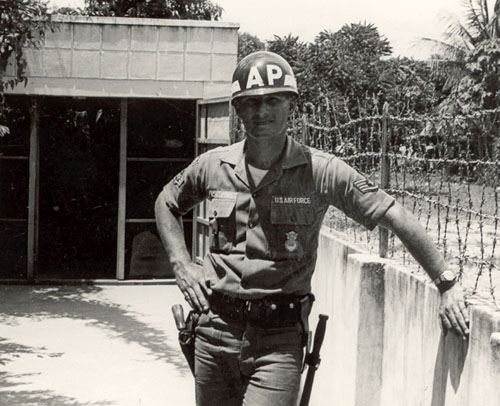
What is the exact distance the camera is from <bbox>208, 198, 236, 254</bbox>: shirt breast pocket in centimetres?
366

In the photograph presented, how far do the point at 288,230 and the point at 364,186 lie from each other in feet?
1.22

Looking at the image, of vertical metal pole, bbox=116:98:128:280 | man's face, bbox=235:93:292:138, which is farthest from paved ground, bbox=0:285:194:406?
man's face, bbox=235:93:292:138

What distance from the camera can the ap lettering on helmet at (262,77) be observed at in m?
3.49

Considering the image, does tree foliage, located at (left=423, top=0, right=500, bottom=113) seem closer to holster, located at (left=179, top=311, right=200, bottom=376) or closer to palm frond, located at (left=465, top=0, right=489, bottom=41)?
palm frond, located at (left=465, top=0, right=489, bottom=41)

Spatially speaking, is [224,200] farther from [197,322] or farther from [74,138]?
[74,138]

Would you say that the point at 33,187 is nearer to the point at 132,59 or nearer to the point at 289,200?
the point at 132,59

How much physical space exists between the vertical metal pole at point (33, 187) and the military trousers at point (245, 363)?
25.5ft

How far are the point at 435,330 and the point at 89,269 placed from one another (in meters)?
9.03

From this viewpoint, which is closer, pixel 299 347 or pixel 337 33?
pixel 299 347

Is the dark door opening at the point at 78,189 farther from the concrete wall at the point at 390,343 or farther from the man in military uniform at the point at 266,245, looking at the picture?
the man in military uniform at the point at 266,245

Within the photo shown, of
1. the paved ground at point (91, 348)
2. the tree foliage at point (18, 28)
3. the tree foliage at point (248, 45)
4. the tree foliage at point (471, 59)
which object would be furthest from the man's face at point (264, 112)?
the tree foliage at point (248, 45)

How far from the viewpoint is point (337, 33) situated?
35.4 metres

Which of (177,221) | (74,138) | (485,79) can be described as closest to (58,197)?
(74,138)

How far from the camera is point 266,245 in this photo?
11.7 ft
